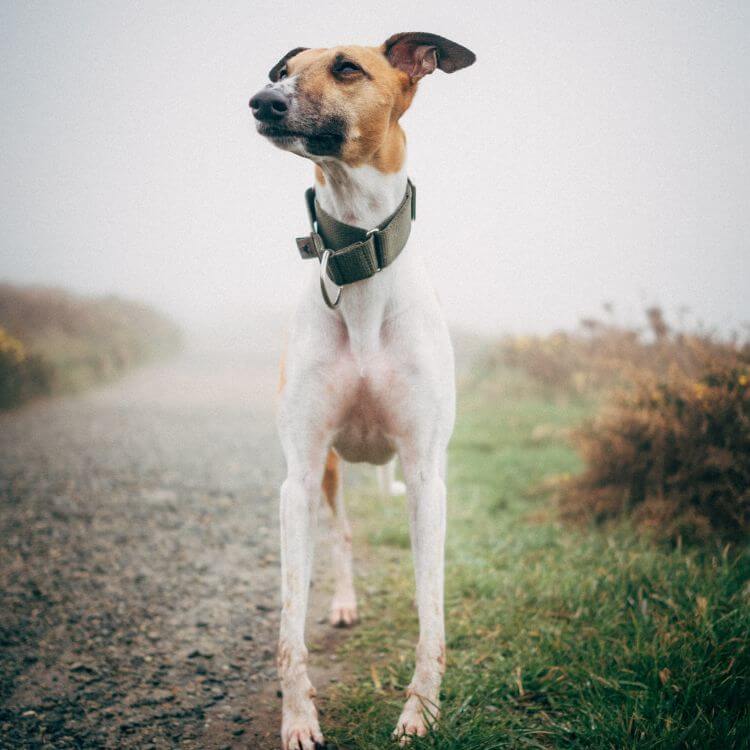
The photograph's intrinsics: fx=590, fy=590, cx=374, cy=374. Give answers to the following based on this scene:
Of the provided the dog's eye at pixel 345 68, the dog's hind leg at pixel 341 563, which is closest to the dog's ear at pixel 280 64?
the dog's eye at pixel 345 68

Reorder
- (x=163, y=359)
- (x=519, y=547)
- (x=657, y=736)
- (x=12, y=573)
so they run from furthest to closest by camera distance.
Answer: (x=163, y=359)
(x=519, y=547)
(x=12, y=573)
(x=657, y=736)

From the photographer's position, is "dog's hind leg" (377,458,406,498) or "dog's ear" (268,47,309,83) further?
"dog's hind leg" (377,458,406,498)

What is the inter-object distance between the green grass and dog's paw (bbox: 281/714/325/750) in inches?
5.8

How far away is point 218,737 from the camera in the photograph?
A: 230 centimetres

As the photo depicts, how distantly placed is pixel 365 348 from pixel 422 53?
1246 mm

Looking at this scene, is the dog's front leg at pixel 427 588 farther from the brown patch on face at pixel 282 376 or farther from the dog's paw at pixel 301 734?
the brown patch on face at pixel 282 376

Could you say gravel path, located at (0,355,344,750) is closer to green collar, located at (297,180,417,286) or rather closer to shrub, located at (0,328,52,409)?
shrub, located at (0,328,52,409)

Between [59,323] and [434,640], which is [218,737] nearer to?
[434,640]

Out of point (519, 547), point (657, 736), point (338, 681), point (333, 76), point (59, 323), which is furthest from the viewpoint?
point (59, 323)

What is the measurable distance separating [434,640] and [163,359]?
1443cm

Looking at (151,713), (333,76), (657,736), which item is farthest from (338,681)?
(333,76)

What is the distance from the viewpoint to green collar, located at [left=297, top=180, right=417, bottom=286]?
89.7 inches

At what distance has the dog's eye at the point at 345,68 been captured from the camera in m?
2.20

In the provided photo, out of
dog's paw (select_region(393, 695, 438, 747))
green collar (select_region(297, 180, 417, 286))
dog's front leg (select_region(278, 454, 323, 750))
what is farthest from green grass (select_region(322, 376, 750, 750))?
green collar (select_region(297, 180, 417, 286))
